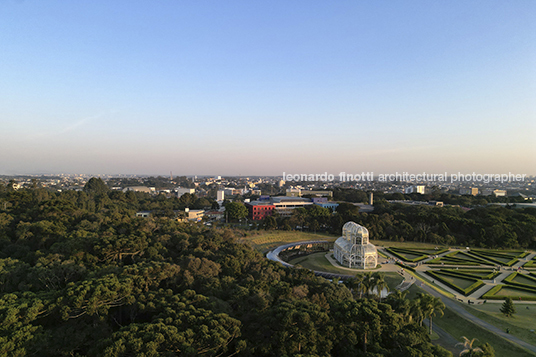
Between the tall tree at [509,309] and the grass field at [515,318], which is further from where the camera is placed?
the tall tree at [509,309]

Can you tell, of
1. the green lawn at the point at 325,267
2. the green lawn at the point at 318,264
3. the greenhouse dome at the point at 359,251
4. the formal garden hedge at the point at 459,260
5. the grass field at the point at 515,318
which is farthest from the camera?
the formal garden hedge at the point at 459,260

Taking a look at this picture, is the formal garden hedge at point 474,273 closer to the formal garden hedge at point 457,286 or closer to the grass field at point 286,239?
the formal garden hedge at point 457,286

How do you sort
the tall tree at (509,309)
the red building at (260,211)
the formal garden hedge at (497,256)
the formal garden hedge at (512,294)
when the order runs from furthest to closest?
1. the red building at (260,211)
2. the formal garden hedge at (497,256)
3. the formal garden hedge at (512,294)
4. the tall tree at (509,309)

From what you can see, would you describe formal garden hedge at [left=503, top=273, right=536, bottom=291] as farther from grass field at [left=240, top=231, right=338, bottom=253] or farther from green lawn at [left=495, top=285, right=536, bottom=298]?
grass field at [left=240, top=231, right=338, bottom=253]

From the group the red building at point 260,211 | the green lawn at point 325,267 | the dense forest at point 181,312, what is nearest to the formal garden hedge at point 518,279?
the green lawn at point 325,267

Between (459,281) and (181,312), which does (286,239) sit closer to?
(459,281)

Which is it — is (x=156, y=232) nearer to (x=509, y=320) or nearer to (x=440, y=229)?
(x=509, y=320)

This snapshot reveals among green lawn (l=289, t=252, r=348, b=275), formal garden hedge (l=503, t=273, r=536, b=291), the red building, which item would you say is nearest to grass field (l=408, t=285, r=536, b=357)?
green lawn (l=289, t=252, r=348, b=275)
